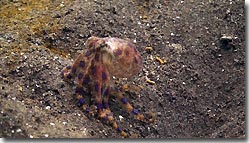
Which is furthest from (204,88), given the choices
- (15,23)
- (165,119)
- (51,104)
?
(15,23)

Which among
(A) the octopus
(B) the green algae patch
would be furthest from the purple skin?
(B) the green algae patch

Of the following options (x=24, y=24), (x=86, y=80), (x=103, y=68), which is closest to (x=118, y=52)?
(x=103, y=68)

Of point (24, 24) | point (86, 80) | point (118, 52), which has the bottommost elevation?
point (86, 80)

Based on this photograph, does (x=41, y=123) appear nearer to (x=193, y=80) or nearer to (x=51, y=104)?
(x=51, y=104)

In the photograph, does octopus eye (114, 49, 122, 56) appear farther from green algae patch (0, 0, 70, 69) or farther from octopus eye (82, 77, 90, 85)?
green algae patch (0, 0, 70, 69)

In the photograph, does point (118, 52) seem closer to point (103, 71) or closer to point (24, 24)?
point (103, 71)

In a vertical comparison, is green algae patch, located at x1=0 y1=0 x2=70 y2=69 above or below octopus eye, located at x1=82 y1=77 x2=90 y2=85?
above

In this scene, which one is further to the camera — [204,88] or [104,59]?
[204,88]

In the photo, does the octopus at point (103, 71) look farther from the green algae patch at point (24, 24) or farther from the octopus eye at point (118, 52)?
the green algae patch at point (24, 24)
